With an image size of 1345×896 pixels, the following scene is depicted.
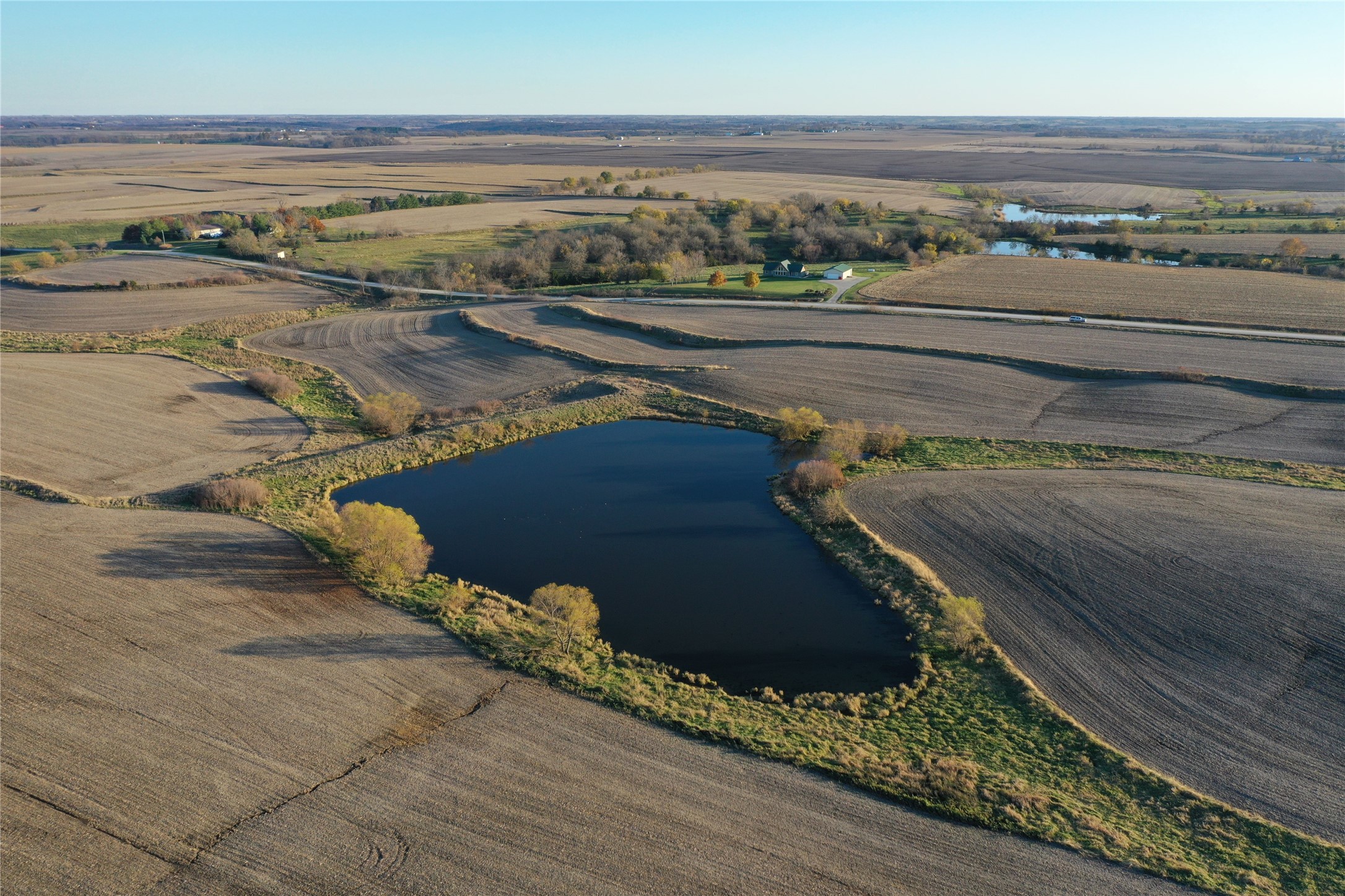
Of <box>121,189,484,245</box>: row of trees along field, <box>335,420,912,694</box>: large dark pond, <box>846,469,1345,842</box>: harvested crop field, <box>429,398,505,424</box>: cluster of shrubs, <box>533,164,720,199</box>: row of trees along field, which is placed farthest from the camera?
<box>533,164,720,199</box>: row of trees along field

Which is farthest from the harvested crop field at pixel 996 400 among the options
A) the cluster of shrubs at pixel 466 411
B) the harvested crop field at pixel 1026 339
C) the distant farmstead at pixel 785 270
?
the distant farmstead at pixel 785 270

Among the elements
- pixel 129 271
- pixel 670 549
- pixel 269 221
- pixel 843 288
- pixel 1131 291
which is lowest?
pixel 670 549

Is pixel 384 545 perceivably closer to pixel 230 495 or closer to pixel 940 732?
pixel 230 495

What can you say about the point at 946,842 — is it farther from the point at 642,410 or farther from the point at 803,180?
the point at 803,180

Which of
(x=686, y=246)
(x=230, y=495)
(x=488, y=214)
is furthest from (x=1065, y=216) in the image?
(x=230, y=495)

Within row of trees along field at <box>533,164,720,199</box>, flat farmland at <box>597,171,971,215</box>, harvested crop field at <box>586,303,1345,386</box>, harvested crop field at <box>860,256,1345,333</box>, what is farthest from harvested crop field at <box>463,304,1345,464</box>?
row of trees along field at <box>533,164,720,199</box>

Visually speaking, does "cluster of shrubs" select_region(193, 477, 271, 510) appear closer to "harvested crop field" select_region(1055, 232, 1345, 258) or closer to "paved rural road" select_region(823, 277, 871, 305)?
"paved rural road" select_region(823, 277, 871, 305)
